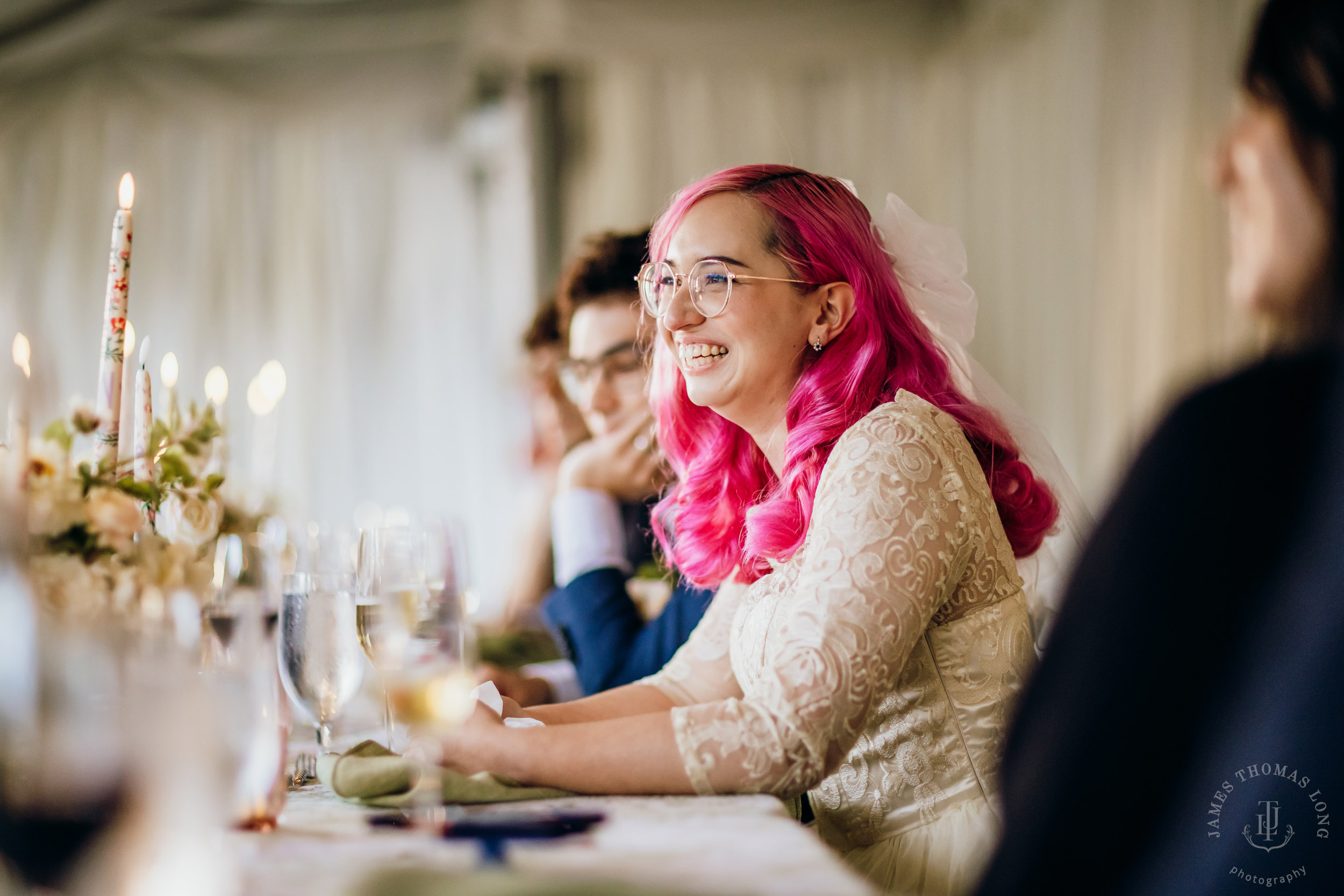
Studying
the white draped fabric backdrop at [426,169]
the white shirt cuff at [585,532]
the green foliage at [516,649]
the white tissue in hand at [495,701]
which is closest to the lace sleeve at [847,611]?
the white tissue in hand at [495,701]

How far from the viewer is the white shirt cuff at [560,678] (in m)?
2.03

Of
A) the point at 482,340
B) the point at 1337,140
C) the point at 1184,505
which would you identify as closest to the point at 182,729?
the point at 1184,505

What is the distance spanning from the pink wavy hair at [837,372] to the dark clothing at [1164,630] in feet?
2.63

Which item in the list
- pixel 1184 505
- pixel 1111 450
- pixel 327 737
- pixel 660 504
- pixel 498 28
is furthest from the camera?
pixel 498 28

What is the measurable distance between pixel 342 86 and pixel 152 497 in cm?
408

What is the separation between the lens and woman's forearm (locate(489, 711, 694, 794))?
0.95 m

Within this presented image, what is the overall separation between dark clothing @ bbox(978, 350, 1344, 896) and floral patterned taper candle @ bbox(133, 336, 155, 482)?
108 centimetres

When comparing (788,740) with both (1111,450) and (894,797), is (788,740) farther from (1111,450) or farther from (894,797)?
(1111,450)

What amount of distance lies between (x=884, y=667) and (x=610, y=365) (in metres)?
1.68

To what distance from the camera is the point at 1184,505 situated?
576 mm

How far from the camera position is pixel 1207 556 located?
59 cm

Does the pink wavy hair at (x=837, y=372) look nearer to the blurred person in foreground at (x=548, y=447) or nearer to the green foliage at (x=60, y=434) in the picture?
the green foliage at (x=60, y=434)

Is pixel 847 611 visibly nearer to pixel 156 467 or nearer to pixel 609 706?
pixel 609 706

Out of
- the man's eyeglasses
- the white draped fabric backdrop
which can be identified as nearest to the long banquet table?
the man's eyeglasses
